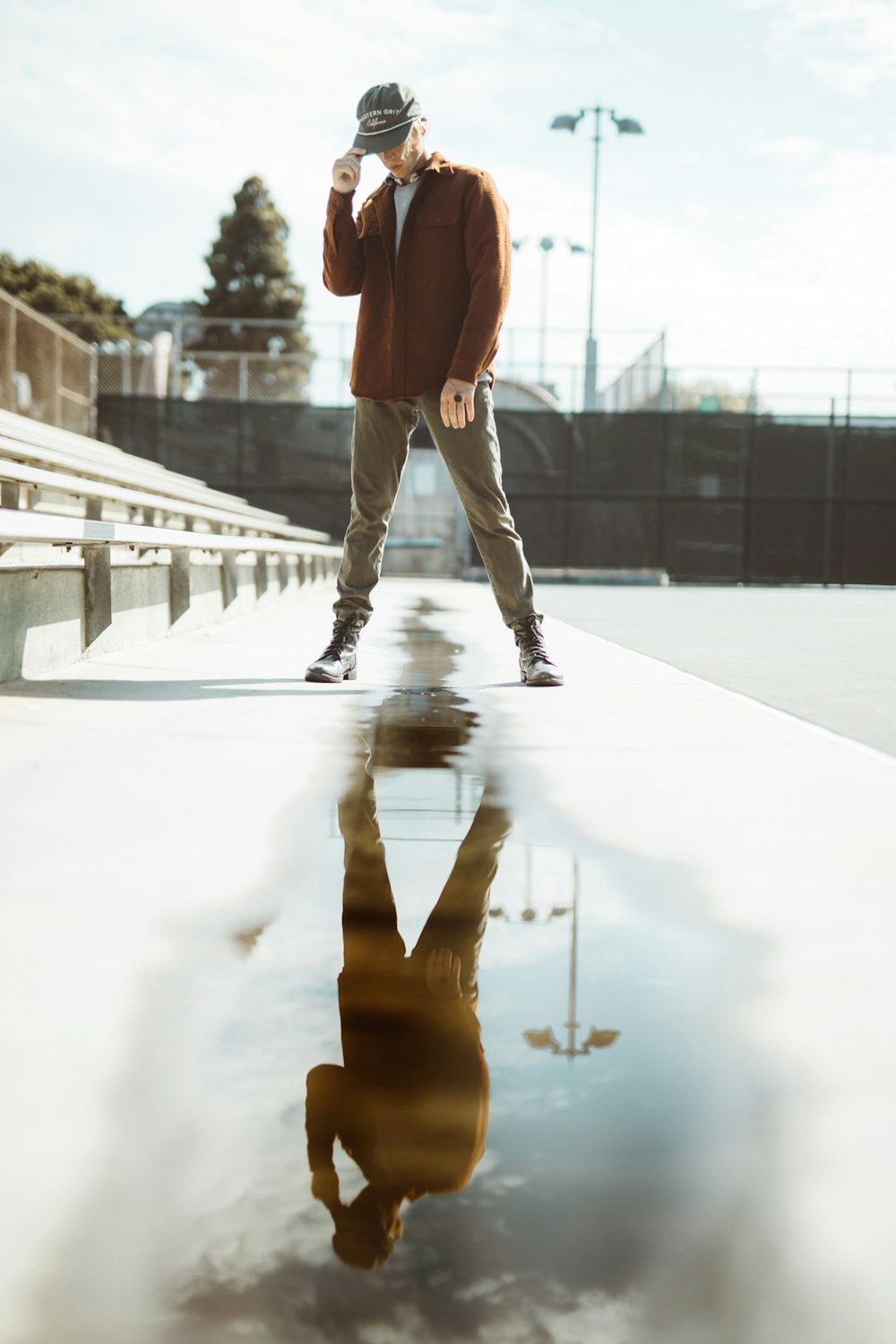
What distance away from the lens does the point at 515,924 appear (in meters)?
1.70

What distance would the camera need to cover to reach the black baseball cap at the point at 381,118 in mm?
4336

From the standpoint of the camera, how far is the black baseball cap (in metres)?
4.34

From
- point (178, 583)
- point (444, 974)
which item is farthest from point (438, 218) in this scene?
point (444, 974)

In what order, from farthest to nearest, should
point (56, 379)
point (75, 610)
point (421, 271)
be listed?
point (56, 379) < point (75, 610) < point (421, 271)

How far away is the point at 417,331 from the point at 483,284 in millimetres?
272

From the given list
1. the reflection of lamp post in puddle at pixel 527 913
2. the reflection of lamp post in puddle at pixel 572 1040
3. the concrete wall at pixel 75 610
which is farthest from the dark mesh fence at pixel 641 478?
the reflection of lamp post in puddle at pixel 572 1040

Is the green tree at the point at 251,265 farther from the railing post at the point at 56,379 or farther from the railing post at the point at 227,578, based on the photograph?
the railing post at the point at 227,578

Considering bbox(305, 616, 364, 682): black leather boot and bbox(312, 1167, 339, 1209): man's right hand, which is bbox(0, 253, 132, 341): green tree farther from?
bbox(312, 1167, 339, 1209): man's right hand

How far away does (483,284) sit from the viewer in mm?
4426

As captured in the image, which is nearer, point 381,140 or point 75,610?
point 381,140

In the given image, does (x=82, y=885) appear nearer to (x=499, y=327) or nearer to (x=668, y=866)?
(x=668, y=866)

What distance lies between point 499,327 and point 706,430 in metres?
22.9

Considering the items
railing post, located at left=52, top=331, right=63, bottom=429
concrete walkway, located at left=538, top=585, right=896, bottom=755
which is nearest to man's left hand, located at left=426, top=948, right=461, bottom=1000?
concrete walkway, located at left=538, top=585, right=896, bottom=755

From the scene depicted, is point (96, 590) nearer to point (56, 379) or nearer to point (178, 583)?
point (178, 583)
